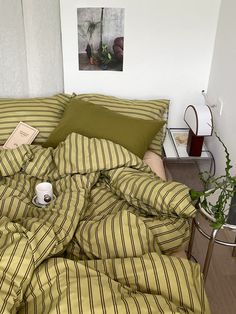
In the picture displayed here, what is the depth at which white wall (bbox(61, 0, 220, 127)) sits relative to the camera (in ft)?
7.16

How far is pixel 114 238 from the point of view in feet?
4.32

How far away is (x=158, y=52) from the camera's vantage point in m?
2.31

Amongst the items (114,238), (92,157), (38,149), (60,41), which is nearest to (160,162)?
(92,157)

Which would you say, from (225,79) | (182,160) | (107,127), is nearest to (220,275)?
(182,160)

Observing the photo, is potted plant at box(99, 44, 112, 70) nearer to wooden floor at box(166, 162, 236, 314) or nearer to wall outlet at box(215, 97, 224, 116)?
wall outlet at box(215, 97, 224, 116)

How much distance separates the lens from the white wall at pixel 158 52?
218cm

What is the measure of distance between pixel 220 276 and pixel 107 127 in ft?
3.22

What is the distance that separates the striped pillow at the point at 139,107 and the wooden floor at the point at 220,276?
1.84ft

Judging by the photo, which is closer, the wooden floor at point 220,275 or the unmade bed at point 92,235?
the unmade bed at point 92,235

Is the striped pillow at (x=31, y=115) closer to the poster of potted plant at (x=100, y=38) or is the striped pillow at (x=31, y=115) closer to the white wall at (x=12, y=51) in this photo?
the white wall at (x=12, y=51)

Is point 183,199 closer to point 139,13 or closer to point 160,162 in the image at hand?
point 160,162

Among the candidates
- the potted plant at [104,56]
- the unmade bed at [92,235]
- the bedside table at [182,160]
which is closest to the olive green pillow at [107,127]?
the unmade bed at [92,235]

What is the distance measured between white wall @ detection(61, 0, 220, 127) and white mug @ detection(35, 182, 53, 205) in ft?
3.35

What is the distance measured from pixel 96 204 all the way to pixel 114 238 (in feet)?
1.07
